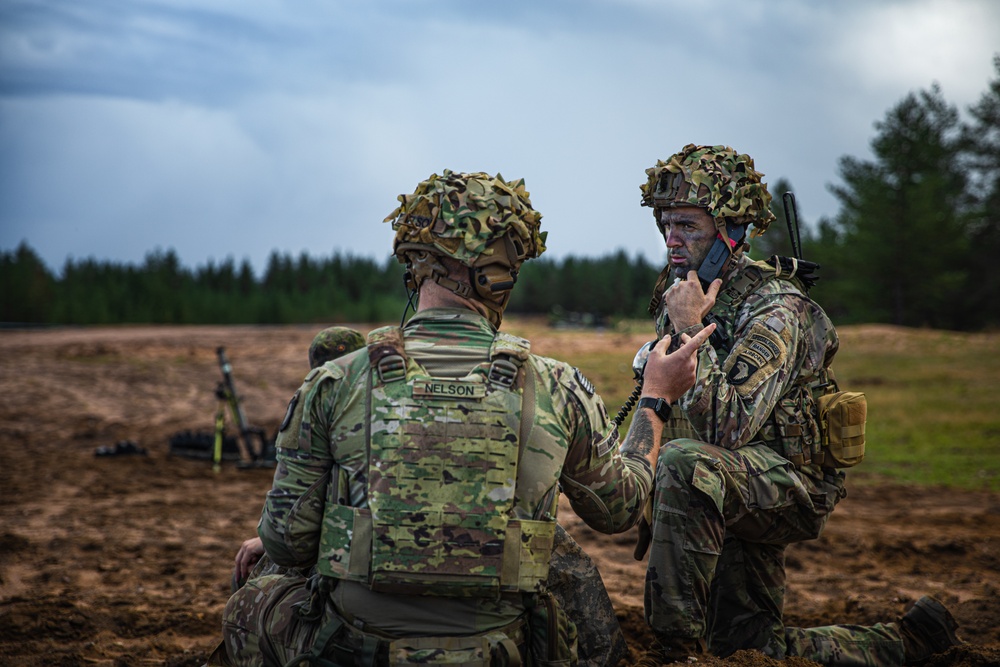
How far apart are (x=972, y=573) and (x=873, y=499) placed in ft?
10.8

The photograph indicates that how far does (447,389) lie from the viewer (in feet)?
10.00

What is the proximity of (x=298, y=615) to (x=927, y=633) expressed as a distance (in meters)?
3.47

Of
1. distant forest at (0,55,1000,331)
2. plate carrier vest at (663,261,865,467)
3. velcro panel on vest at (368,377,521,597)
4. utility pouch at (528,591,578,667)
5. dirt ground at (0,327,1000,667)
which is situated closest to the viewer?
velcro panel on vest at (368,377,521,597)

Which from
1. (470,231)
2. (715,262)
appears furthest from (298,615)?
(715,262)

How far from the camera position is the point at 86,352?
24.9m

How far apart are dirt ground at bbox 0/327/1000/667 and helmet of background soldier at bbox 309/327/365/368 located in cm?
179

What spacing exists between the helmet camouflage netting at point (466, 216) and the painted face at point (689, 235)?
5.62 feet

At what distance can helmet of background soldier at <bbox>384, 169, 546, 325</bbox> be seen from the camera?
327cm

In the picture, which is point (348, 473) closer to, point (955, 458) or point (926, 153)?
point (955, 458)

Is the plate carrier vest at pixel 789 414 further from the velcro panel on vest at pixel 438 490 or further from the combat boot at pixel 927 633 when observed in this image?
the velcro panel on vest at pixel 438 490

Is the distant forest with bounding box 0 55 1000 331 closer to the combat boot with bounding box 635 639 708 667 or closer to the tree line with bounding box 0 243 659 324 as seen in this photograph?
the tree line with bounding box 0 243 659 324

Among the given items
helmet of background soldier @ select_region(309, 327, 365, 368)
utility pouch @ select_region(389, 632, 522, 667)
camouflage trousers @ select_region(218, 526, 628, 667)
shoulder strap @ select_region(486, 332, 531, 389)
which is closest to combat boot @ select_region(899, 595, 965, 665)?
Answer: camouflage trousers @ select_region(218, 526, 628, 667)

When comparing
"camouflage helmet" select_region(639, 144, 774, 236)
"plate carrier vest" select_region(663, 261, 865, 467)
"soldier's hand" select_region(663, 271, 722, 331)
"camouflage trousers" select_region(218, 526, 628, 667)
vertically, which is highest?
"camouflage helmet" select_region(639, 144, 774, 236)

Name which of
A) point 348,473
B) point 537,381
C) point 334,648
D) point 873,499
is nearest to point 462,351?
point 537,381
